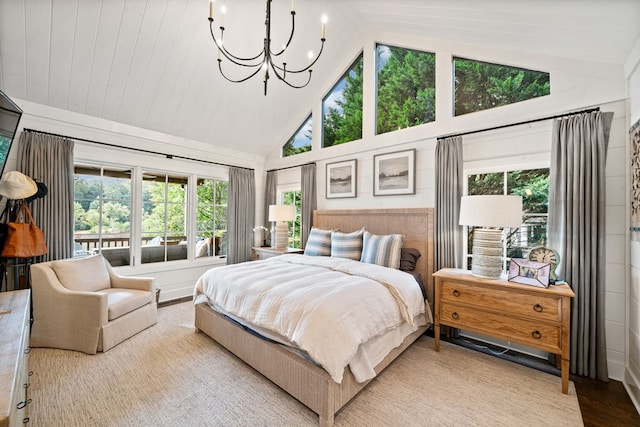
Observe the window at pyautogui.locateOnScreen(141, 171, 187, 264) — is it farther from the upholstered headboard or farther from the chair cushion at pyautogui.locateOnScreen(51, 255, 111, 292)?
the upholstered headboard

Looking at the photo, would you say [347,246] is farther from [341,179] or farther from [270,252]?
[270,252]

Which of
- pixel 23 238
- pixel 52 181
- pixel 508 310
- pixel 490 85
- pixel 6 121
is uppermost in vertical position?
pixel 490 85

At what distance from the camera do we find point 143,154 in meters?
3.97

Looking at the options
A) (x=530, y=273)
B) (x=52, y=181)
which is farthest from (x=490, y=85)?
(x=52, y=181)

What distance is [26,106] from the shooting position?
3.04 meters

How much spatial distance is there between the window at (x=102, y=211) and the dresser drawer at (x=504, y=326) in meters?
4.21

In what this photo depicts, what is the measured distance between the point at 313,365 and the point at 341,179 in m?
2.87

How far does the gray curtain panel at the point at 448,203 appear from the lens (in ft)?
9.78

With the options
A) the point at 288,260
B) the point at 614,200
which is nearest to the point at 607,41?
the point at 614,200

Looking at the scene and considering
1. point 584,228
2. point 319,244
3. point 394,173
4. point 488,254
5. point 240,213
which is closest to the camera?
point 584,228

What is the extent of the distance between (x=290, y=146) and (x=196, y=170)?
1.69 metres

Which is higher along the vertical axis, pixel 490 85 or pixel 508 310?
pixel 490 85

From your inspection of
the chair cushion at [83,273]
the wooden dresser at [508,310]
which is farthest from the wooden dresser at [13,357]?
the wooden dresser at [508,310]

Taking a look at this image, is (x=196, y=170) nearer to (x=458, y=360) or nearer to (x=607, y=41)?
(x=458, y=360)
